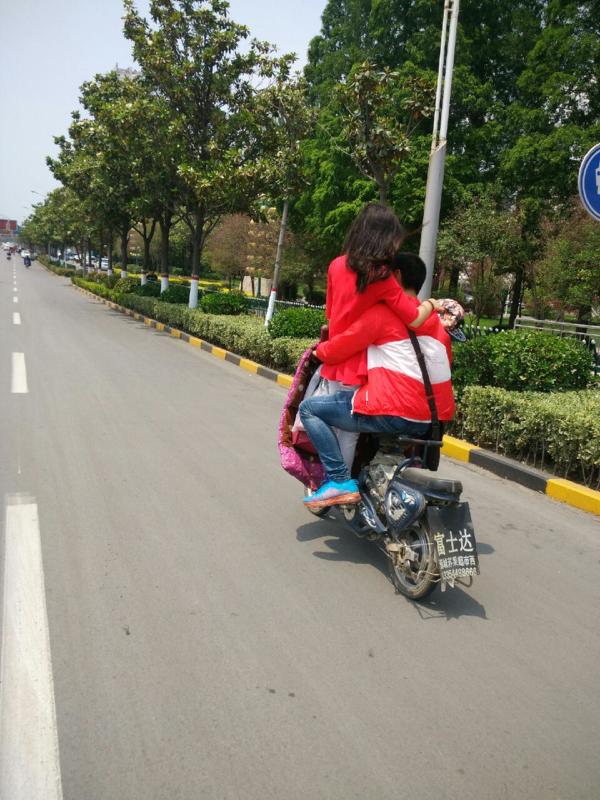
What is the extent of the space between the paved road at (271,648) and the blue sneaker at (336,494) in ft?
1.13

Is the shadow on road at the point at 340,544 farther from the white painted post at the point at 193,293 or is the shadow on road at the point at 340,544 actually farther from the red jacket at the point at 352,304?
the white painted post at the point at 193,293

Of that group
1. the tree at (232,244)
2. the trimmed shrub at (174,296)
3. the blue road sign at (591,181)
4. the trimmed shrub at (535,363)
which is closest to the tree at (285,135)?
the trimmed shrub at (174,296)

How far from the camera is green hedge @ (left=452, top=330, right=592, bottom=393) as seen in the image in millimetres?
6852

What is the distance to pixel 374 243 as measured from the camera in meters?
3.28

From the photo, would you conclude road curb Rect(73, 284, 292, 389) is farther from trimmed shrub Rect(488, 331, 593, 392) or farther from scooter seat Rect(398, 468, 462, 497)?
scooter seat Rect(398, 468, 462, 497)

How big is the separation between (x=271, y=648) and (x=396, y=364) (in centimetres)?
148

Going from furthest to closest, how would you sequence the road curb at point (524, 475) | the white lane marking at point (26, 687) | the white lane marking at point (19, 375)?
1. the white lane marking at point (19, 375)
2. the road curb at point (524, 475)
3. the white lane marking at point (26, 687)

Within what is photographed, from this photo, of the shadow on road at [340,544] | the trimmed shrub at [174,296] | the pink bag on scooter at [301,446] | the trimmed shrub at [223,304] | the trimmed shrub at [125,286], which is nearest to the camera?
the shadow on road at [340,544]

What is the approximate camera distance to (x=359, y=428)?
3646mm

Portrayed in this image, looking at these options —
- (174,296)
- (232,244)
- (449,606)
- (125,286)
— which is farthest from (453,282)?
(449,606)

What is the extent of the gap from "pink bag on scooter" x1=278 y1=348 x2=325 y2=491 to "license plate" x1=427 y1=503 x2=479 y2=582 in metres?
0.96

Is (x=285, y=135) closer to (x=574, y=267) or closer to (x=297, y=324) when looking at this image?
(x=297, y=324)

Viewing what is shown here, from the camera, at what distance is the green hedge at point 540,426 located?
17.4 ft

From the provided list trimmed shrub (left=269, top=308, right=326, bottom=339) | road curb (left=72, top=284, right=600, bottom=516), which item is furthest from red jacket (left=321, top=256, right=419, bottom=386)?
trimmed shrub (left=269, top=308, right=326, bottom=339)
